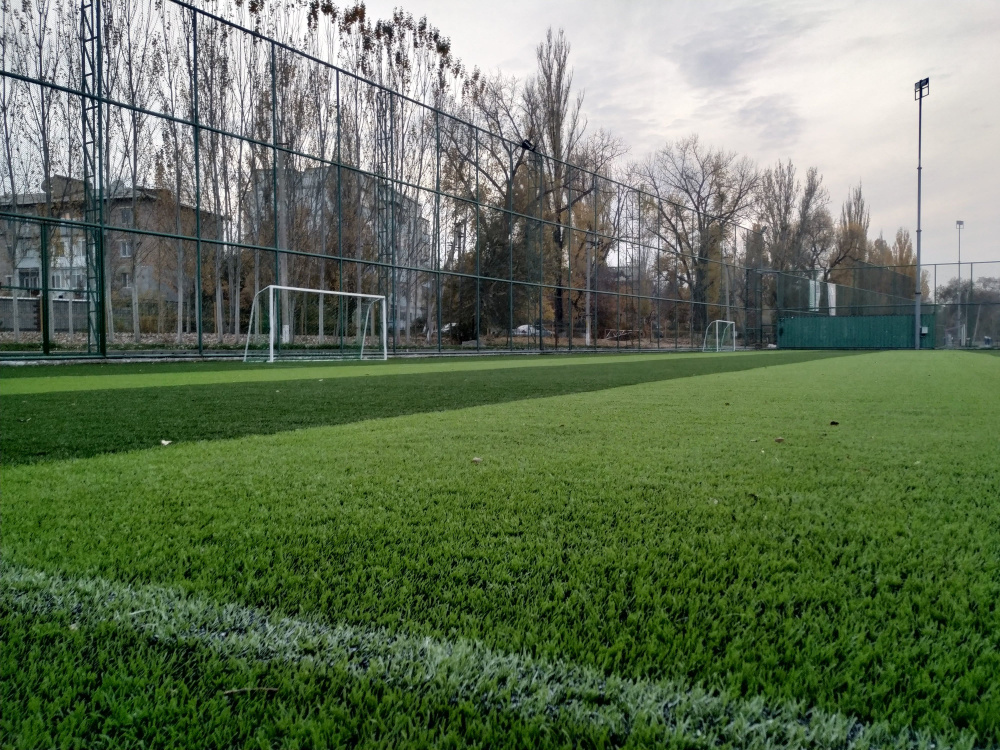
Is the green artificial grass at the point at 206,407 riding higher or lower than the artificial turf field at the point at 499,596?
higher

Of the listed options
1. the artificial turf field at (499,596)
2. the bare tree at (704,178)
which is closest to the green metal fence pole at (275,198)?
the artificial turf field at (499,596)

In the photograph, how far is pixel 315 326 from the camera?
13.0 meters

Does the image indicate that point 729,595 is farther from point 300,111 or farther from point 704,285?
point 704,285

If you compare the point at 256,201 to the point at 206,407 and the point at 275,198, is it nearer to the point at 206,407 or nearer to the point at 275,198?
the point at 275,198

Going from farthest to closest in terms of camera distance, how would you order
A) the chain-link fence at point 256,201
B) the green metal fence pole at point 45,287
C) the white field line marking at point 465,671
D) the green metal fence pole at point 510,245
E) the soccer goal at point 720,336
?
1. the soccer goal at point 720,336
2. the green metal fence pole at point 510,245
3. the chain-link fence at point 256,201
4. the green metal fence pole at point 45,287
5. the white field line marking at point 465,671

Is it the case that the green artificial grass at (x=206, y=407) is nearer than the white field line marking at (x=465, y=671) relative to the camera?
No

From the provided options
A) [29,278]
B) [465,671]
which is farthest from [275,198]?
[465,671]

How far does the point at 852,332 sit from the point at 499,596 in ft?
105

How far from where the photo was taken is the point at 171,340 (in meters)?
11.0

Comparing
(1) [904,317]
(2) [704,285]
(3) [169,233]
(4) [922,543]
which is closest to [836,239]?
(1) [904,317]

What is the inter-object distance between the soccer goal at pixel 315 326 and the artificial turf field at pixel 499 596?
32.8ft

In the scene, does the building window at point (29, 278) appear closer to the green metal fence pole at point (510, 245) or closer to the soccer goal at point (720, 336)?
the green metal fence pole at point (510, 245)

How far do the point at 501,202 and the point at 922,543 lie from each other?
56.9 feet

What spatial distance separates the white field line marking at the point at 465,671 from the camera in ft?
2.51
